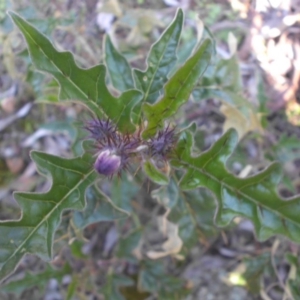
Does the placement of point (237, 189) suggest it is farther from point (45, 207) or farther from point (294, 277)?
point (294, 277)

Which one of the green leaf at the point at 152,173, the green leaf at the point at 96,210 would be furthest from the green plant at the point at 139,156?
the green leaf at the point at 96,210

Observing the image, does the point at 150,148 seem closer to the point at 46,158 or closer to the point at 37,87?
the point at 46,158

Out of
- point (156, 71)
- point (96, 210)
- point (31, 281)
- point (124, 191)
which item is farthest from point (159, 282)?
point (156, 71)

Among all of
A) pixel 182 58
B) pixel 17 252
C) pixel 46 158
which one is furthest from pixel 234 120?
pixel 17 252

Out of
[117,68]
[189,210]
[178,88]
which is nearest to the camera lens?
[178,88]

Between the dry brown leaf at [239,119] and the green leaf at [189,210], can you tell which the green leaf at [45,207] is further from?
the dry brown leaf at [239,119]

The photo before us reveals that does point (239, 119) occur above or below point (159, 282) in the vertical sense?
above
